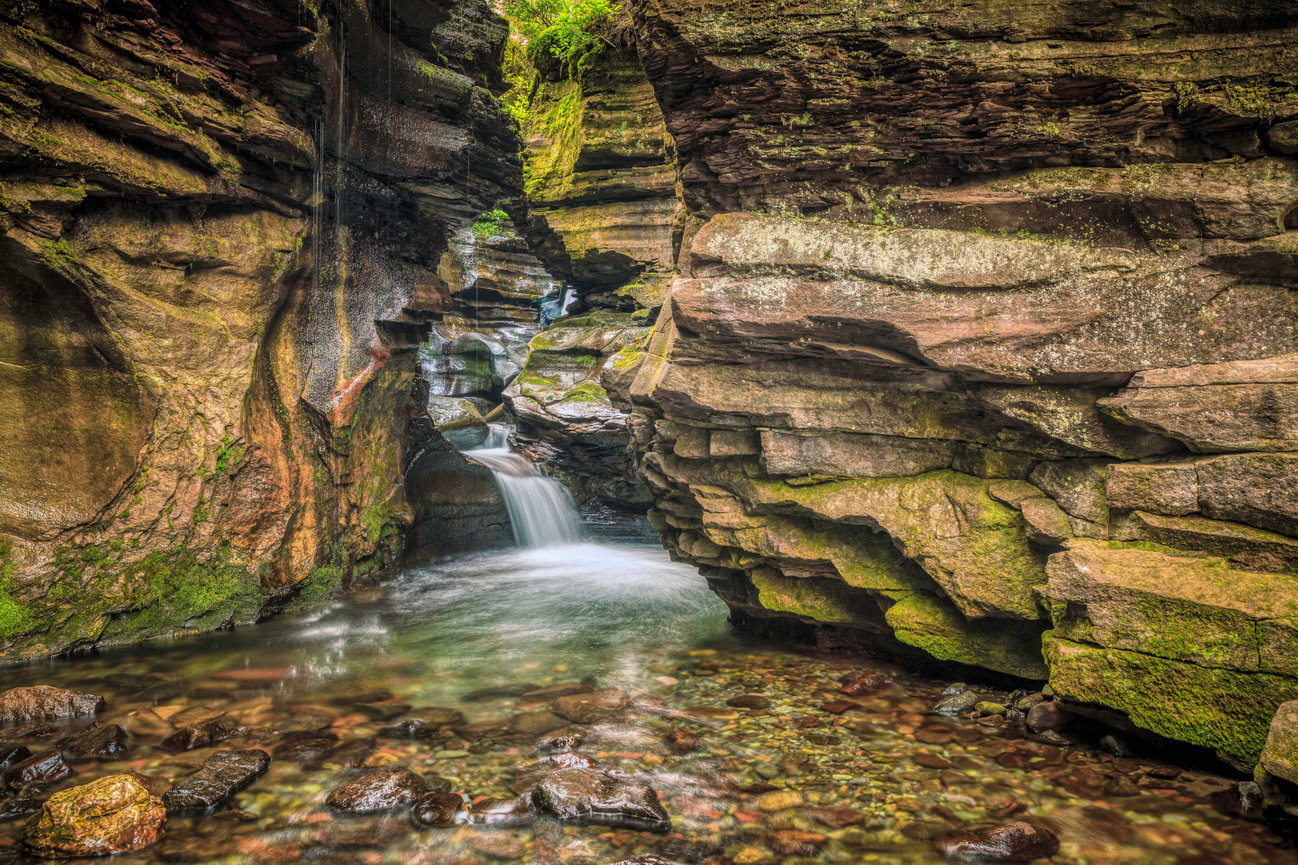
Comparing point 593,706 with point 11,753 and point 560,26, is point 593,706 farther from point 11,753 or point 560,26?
point 560,26

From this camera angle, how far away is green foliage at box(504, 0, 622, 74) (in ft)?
55.9

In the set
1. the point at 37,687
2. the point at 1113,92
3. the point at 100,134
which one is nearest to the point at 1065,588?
the point at 1113,92

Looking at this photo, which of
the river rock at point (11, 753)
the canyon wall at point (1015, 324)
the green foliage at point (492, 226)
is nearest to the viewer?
the canyon wall at point (1015, 324)

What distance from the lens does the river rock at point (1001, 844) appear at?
410 cm

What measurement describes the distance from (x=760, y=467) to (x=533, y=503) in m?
10.5

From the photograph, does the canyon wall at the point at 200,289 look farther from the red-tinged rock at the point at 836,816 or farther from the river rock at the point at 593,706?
the red-tinged rock at the point at 836,816

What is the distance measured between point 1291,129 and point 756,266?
14.1 feet

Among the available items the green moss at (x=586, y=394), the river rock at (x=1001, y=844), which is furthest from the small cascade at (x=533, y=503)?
the river rock at (x=1001, y=844)

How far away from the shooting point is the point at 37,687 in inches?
249

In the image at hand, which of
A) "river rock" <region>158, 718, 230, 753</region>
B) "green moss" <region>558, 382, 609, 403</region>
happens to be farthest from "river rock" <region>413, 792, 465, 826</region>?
"green moss" <region>558, 382, 609, 403</region>

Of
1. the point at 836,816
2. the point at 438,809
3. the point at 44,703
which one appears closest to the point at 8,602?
the point at 44,703

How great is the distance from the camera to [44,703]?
6219 mm

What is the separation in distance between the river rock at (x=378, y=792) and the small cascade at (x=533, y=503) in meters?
11.7

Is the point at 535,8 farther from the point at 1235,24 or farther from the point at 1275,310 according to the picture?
the point at 1275,310
